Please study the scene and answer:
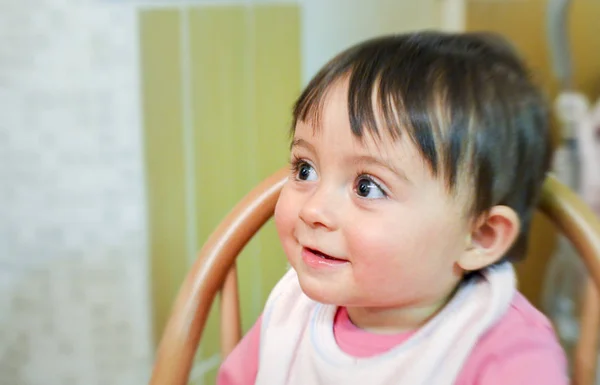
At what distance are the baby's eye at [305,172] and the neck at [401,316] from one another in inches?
5.8

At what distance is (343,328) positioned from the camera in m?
0.66

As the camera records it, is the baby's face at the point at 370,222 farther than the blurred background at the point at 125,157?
No

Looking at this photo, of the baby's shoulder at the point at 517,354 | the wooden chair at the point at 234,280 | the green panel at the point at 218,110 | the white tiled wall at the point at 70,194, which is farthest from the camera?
the green panel at the point at 218,110

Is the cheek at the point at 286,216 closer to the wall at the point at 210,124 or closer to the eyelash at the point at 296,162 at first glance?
the eyelash at the point at 296,162

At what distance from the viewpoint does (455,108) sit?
0.53 meters

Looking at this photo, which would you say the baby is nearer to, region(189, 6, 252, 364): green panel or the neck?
the neck

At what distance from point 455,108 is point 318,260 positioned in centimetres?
18

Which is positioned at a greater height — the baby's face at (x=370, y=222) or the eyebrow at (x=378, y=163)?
the eyebrow at (x=378, y=163)

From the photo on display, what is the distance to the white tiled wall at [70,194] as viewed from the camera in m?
0.91

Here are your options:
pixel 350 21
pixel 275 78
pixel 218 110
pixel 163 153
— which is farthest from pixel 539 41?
pixel 163 153

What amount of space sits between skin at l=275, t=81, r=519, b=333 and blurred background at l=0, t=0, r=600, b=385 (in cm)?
47

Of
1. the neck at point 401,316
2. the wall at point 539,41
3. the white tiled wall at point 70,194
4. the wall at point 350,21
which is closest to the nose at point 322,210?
the neck at point 401,316

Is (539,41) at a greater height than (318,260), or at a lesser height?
greater

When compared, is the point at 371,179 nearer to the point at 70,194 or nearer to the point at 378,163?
the point at 378,163
